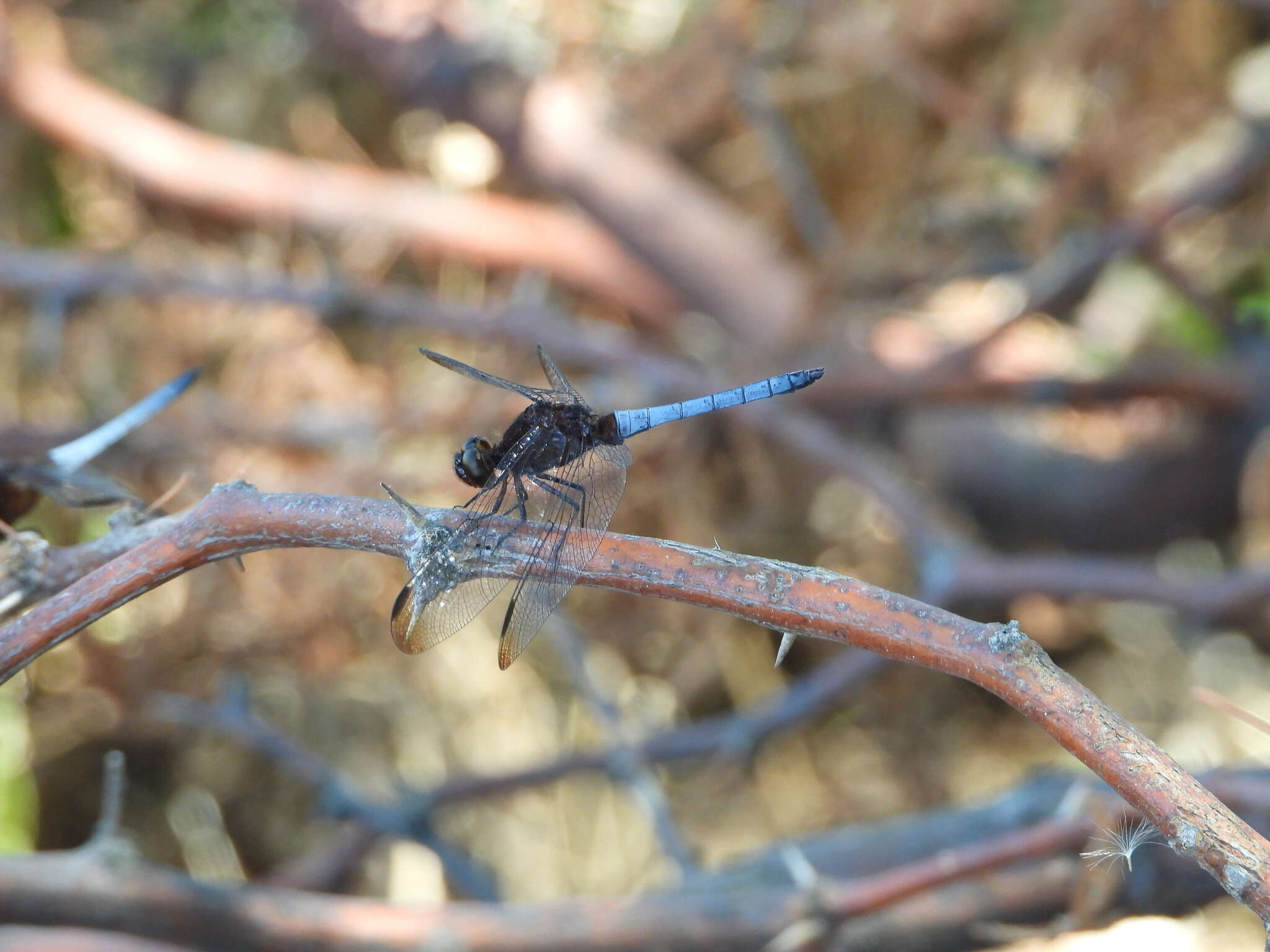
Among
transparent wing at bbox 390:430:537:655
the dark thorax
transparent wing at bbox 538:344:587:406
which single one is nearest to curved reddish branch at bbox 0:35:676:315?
transparent wing at bbox 538:344:587:406

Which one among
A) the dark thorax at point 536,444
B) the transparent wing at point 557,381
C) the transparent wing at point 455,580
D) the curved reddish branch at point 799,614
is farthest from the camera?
the transparent wing at point 557,381

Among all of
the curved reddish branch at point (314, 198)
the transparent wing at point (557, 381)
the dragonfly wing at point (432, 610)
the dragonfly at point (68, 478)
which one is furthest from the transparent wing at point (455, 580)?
the curved reddish branch at point (314, 198)

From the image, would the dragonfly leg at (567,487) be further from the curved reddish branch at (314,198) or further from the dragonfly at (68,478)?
the curved reddish branch at (314,198)

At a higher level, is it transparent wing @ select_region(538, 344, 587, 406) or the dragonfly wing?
transparent wing @ select_region(538, 344, 587, 406)

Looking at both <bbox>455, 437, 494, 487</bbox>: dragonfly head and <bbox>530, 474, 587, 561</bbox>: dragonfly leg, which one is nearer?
<bbox>530, 474, 587, 561</bbox>: dragonfly leg

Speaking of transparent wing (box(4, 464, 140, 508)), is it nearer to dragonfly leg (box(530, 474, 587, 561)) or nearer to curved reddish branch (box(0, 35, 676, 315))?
dragonfly leg (box(530, 474, 587, 561))

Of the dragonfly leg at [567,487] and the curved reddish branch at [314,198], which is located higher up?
the curved reddish branch at [314,198]

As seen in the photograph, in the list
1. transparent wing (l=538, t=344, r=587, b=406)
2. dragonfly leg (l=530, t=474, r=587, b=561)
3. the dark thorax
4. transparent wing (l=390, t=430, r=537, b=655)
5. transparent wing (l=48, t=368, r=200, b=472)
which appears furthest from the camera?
transparent wing (l=538, t=344, r=587, b=406)

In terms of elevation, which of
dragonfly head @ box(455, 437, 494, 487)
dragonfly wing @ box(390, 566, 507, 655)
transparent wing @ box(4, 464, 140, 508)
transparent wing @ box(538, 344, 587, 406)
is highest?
transparent wing @ box(538, 344, 587, 406)

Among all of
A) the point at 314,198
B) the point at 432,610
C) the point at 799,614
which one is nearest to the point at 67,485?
the point at 432,610
